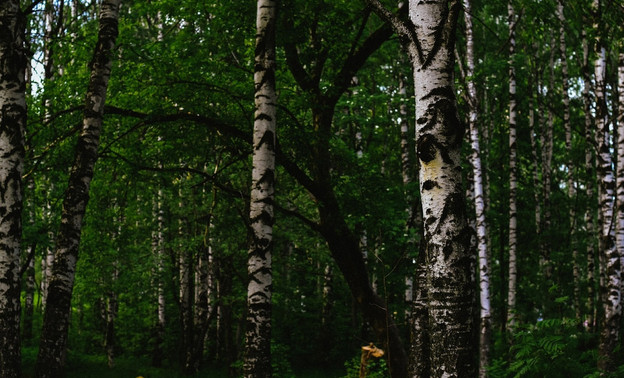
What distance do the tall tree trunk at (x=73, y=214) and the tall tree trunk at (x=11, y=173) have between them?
2.74ft

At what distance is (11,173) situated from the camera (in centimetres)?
542

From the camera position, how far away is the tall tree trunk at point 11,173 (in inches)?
205

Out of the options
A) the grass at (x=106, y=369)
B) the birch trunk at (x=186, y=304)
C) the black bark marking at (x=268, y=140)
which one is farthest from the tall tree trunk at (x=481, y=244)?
the birch trunk at (x=186, y=304)

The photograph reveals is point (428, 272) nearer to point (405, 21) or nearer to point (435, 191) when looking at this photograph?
point (435, 191)

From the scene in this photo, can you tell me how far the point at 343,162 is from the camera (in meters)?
10.5

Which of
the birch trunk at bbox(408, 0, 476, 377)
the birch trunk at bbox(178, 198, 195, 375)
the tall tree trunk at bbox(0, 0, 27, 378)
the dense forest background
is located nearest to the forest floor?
the dense forest background

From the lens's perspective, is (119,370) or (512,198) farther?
(119,370)

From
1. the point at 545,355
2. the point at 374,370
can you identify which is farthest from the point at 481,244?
the point at 545,355

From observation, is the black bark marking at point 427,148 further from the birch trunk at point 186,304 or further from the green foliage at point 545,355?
the birch trunk at point 186,304

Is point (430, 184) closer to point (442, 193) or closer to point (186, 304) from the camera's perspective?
point (442, 193)

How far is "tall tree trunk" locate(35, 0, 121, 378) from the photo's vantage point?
20.4ft

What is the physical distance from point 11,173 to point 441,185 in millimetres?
4201

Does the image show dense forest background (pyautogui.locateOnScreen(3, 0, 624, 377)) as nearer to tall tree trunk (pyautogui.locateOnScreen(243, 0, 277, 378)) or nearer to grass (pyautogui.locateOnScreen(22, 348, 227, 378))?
grass (pyautogui.locateOnScreen(22, 348, 227, 378))

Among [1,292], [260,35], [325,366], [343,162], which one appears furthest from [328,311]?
[1,292]
